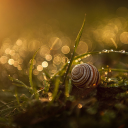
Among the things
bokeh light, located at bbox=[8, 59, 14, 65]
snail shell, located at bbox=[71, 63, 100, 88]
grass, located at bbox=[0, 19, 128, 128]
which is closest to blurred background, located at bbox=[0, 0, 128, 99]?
bokeh light, located at bbox=[8, 59, 14, 65]

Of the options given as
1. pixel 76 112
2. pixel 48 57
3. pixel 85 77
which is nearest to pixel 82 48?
pixel 48 57

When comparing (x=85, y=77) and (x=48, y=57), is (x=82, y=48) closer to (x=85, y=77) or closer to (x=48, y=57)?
(x=48, y=57)

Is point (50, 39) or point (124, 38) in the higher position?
point (50, 39)

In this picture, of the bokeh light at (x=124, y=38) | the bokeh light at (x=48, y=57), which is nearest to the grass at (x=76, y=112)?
the bokeh light at (x=48, y=57)

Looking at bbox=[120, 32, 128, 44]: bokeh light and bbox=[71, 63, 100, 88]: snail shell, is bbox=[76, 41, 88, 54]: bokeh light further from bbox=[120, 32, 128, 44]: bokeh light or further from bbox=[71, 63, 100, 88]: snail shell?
bbox=[71, 63, 100, 88]: snail shell

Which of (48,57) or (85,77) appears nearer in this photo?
(85,77)

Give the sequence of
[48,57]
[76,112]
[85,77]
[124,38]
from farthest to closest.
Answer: [124,38] → [48,57] → [85,77] → [76,112]
